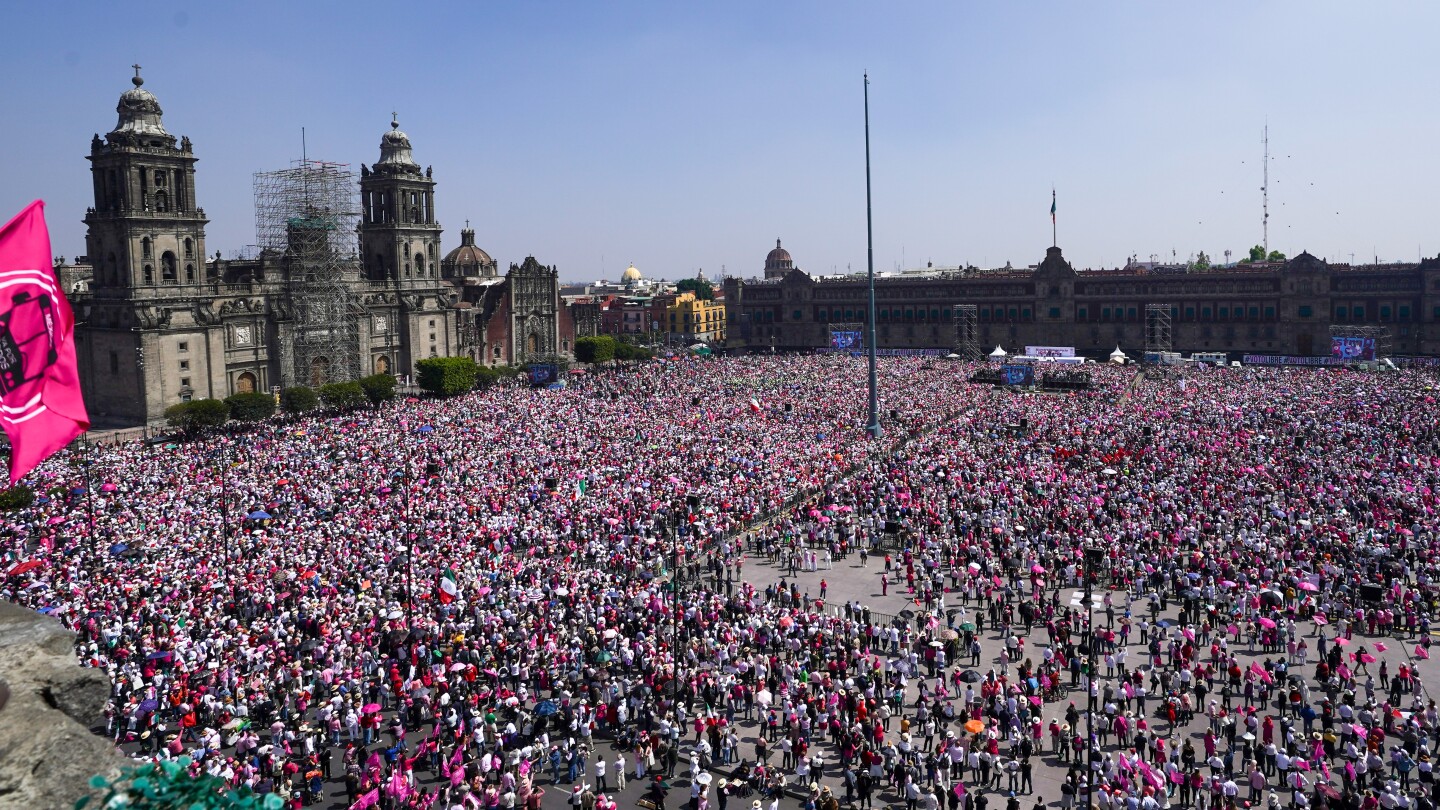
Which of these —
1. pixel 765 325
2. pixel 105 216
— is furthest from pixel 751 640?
pixel 765 325

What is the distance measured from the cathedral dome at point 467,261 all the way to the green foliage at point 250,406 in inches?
2158

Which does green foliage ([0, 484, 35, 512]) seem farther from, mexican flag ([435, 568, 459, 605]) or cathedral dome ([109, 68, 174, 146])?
cathedral dome ([109, 68, 174, 146])

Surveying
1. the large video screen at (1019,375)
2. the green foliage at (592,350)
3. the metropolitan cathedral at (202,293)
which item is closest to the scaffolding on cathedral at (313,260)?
the metropolitan cathedral at (202,293)

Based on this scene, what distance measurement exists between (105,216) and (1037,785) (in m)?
65.6

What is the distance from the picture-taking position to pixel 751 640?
24.2 meters

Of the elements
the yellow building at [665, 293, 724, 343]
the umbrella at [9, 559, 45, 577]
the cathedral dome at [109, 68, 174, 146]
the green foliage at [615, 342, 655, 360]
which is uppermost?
the cathedral dome at [109, 68, 174, 146]

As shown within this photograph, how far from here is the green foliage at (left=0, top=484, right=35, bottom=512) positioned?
1371 inches

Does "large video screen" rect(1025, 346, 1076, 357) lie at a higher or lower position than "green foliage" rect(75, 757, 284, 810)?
higher

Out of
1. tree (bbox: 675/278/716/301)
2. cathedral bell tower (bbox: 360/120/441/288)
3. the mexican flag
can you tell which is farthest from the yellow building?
the mexican flag

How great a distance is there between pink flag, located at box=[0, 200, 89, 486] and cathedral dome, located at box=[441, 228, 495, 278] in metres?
105

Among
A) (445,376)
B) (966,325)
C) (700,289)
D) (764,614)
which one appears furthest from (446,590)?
(700,289)

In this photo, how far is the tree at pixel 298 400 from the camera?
202 ft

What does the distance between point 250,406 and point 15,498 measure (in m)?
24.7

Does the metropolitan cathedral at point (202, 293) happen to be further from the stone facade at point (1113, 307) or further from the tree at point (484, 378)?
the stone facade at point (1113, 307)
